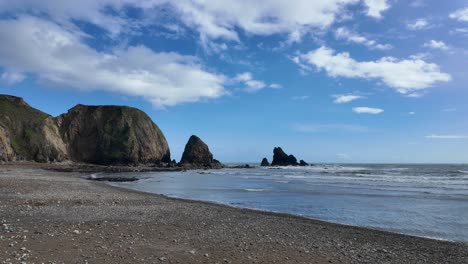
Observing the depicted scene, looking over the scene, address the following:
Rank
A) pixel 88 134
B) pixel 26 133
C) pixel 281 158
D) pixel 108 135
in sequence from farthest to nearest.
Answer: pixel 281 158, pixel 88 134, pixel 108 135, pixel 26 133

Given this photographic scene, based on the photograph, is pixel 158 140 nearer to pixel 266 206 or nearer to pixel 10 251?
pixel 266 206

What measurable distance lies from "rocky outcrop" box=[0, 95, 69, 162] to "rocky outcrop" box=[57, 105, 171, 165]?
12.7m

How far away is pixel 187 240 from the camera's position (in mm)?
9914

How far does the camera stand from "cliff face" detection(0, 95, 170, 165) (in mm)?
72688

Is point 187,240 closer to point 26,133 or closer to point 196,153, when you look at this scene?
point 26,133

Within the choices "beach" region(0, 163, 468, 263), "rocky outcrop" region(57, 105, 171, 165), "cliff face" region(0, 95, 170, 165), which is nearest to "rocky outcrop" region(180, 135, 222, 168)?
"cliff face" region(0, 95, 170, 165)

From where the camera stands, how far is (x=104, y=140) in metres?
93.9

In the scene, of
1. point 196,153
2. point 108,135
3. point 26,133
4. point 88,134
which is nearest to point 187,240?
point 26,133

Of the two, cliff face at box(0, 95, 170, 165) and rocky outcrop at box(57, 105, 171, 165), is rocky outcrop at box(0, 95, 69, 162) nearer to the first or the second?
cliff face at box(0, 95, 170, 165)

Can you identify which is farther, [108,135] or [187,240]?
[108,135]

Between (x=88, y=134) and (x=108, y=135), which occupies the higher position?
(x=88, y=134)

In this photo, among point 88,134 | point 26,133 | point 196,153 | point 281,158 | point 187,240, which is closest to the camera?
point 187,240

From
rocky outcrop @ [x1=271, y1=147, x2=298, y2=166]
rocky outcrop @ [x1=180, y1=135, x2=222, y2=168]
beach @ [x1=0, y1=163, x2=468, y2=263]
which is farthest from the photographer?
rocky outcrop @ [x1=271, y1=147, x2=298, y2=166]

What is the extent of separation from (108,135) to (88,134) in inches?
212
